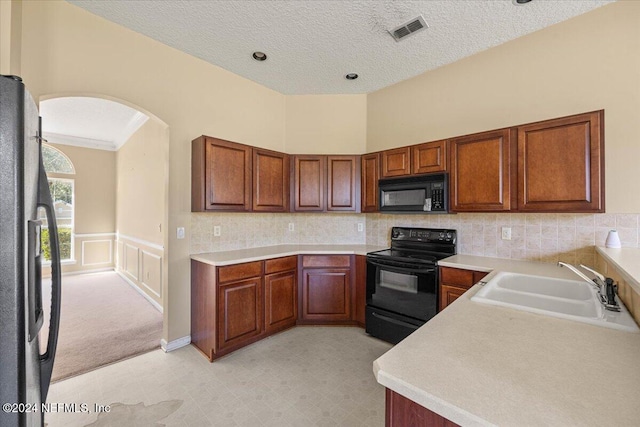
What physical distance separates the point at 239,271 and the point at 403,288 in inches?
63.0

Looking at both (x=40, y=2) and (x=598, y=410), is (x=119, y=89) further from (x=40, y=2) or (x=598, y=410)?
(x=598, y=410)

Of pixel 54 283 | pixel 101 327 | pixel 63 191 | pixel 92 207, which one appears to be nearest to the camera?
pixel 54 283

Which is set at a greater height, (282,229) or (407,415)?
(282,229)

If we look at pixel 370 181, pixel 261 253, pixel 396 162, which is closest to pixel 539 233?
pixel 396 162

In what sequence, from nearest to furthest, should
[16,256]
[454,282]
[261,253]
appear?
[16,256] → [454,282] → [261,253]

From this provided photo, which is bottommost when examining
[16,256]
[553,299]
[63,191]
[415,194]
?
[553,299]

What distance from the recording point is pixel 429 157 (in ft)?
8.91

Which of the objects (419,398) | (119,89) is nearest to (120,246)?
(119,89)

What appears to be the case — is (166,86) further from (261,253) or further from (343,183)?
(343,183)

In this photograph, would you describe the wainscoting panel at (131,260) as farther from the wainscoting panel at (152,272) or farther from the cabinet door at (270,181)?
the cabinet door at (270,181)

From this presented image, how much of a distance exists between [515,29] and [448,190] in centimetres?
152

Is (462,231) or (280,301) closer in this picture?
(462,231)

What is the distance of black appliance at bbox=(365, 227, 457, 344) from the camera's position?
2426 millimetres

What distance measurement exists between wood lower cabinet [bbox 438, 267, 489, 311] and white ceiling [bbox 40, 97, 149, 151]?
4603mm
